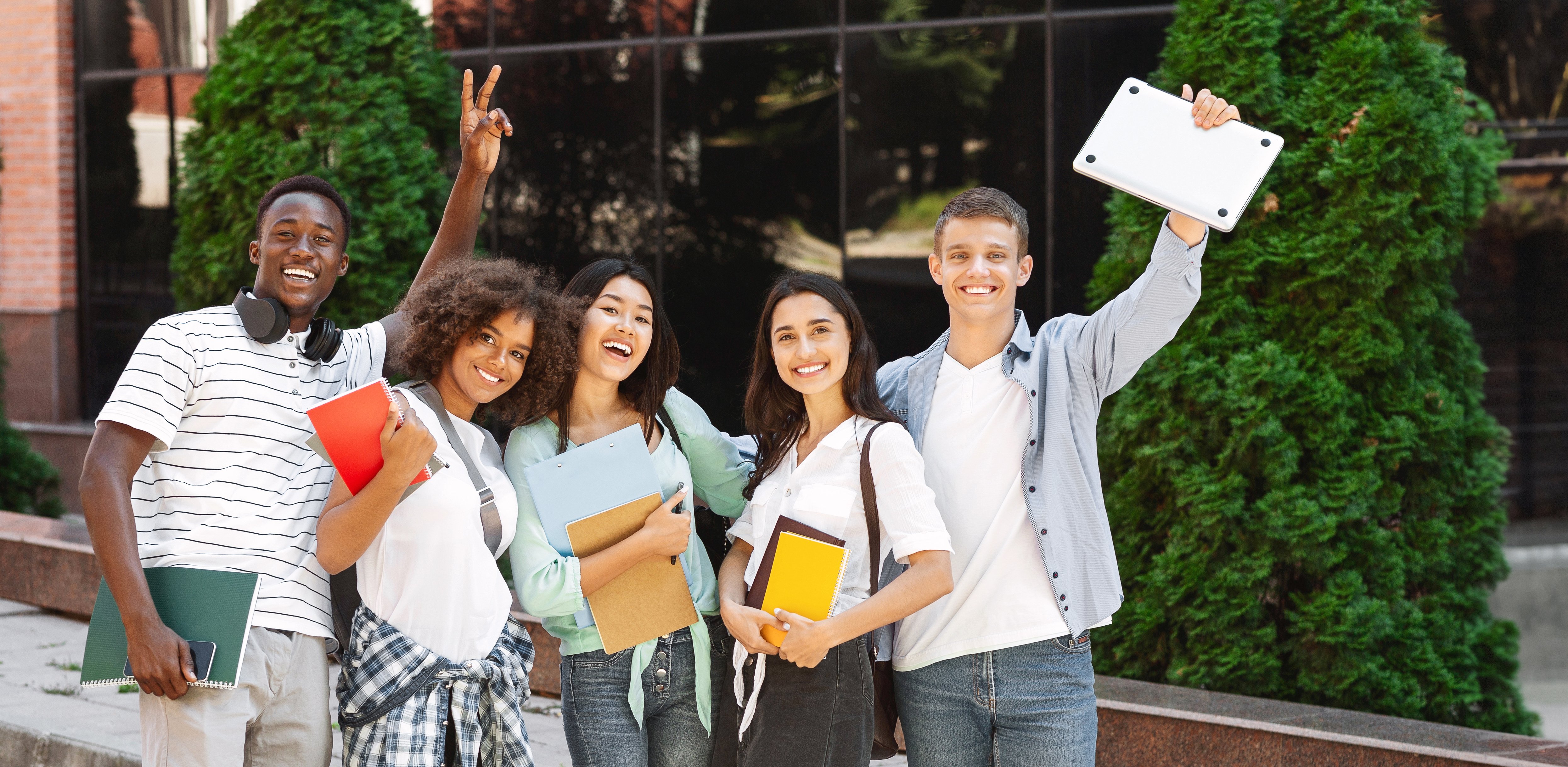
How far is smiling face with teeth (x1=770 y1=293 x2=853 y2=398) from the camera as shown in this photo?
280 cm

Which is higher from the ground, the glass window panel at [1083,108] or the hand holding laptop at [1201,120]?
the glass window panel at [1083,108]

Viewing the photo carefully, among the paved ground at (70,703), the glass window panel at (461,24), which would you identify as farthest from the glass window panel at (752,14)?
the paved ground at (70,703)

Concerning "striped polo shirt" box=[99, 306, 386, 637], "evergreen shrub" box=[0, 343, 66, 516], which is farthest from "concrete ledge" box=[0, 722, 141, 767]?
"evergreen shrub" box=[0, 343, 66, 516]

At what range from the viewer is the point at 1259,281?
5098 mm

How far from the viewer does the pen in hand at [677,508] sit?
283 cm

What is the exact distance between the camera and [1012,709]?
272 centimetres

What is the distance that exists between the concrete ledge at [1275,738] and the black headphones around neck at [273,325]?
2951 mm

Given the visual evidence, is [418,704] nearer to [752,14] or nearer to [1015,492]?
[1015,492]

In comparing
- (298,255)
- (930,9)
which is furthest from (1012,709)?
(930,9)

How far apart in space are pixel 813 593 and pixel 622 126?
660 cm

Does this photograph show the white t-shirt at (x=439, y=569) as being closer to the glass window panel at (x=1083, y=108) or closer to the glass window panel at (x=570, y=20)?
the glass window panel at (x=1083, y=108)

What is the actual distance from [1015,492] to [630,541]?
0.86 metres

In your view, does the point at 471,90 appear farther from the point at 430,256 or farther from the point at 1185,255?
the point at 1185,255

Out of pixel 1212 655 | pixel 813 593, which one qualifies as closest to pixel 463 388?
pixel 813 593
